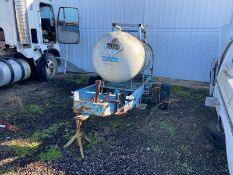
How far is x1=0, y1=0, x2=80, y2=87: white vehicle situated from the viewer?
25.8 ft

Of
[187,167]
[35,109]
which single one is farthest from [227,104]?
[35,109]

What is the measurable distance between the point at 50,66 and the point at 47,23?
5.09 feet

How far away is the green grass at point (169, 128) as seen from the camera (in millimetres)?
5219

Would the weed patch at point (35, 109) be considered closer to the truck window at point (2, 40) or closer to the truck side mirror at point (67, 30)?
the truck window at point (2, 40)

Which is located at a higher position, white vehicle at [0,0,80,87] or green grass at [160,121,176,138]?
white vehicle at [0,0,80,87]

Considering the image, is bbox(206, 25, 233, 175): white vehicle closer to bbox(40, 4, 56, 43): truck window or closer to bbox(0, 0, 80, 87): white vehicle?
bbox(0, 0, 80, 87): white vehicle

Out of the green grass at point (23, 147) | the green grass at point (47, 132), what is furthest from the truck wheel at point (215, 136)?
the green grass at point (23, 147)

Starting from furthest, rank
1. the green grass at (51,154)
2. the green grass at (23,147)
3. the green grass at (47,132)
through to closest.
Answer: the green grass at (47,132), the green grass at (23,147), the green grass at (51,154)

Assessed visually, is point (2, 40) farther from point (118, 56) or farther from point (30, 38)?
point (118, 56)

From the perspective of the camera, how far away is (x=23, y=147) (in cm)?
462

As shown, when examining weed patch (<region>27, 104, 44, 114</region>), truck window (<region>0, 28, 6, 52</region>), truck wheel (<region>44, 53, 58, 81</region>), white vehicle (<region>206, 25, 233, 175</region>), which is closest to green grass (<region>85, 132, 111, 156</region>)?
weed patch (<region>27, 104, 44, 114</region>)

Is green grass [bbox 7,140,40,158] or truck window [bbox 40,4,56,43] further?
truck window [bbox 40,4,56,43]

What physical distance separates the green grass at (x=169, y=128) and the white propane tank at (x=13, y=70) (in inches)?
192

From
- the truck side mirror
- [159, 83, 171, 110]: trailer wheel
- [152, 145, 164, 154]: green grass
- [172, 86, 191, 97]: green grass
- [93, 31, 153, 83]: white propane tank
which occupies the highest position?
the truck side mirror
